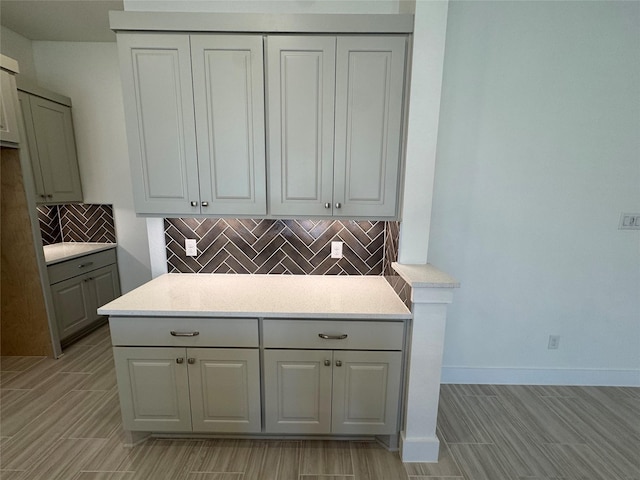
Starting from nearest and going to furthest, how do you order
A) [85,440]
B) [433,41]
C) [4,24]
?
1. [433,41]
2. [85,440]
3. [4,24]

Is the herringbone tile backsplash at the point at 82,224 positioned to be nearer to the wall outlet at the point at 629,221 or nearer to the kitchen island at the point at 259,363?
the kitchen island at the point at 259,363

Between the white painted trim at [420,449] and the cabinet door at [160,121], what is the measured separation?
1885 mm

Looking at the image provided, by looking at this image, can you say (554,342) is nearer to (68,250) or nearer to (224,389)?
(224,389)

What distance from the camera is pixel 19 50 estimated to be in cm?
280

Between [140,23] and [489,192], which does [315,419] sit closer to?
[489,192]

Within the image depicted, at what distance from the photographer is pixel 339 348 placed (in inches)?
61.6

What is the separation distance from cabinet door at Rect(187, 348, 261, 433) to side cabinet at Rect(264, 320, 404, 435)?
0.08 meters

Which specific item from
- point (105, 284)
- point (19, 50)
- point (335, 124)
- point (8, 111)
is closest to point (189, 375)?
point (335, 124)

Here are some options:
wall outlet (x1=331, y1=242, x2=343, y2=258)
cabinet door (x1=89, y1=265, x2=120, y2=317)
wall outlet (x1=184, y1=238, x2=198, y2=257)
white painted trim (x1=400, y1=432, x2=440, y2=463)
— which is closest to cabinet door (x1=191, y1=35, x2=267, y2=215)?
wall outlet (x1=184, y1=238, x2=198, y2=257)

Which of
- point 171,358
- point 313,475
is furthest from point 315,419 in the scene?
point 171,358

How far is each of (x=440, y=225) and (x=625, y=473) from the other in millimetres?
1732

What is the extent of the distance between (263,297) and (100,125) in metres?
2.95

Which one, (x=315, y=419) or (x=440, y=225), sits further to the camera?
(x=440, y=225)

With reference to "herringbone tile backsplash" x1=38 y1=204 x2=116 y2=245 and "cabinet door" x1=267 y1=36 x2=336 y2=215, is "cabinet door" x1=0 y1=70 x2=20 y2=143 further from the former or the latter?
"cabinet door" x1=267 y1=36 x2=336 y2=215
